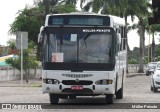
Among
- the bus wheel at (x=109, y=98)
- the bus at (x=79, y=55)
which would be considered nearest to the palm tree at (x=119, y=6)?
the bus wheel at (x=109, y=98)

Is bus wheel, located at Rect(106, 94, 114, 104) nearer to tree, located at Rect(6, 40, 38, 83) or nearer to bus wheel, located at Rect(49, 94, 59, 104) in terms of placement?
bus wheel, located at Rect(49, 94, 59, 104)

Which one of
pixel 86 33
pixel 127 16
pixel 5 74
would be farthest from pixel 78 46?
pixel 127 16

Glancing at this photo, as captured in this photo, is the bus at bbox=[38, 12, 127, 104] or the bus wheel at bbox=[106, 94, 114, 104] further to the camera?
the bus wheel at bbox=[106, 94, 114, 104]

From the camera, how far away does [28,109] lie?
18.4 m

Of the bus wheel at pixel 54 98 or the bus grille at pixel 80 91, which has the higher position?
the bus grille at pixel 80 91

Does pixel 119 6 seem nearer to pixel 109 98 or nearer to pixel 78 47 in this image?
pixel 109 98

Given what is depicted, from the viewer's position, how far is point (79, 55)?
1939 cm

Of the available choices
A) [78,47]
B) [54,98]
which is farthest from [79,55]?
[54,98]

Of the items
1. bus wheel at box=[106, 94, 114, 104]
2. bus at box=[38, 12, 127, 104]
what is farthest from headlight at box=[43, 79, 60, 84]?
bus wheel at box=[106, 94, 114, 104]

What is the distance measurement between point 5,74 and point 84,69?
29857mm

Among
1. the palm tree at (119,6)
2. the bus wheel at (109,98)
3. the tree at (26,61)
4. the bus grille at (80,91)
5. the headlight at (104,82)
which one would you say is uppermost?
the palm tree at (119,6)

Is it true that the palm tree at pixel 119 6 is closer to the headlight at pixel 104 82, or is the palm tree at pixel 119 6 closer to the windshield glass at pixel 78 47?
the windshield glass at pixel 78 47

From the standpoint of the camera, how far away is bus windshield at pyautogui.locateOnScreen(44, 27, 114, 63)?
1938 centimetres

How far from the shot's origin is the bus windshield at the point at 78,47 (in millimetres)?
19375
